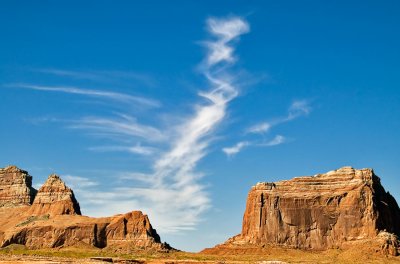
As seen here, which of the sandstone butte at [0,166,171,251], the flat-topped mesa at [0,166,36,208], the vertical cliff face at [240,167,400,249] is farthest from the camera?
the flat-topped mesa at [0,166,36,208]

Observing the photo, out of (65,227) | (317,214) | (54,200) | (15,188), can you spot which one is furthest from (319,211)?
(15,188)

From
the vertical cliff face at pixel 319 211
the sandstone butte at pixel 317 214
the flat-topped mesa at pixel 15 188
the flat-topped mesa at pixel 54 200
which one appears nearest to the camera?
the sandstone butte at pixel 317 214

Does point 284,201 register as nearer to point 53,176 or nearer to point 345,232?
point 345,232

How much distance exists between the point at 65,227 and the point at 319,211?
60.1 metres

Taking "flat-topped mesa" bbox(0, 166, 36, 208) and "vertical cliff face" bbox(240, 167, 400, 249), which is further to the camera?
"flat-topped mesa" bbox(0, 166, 36, 208)

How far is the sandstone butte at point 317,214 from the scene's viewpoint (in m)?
134

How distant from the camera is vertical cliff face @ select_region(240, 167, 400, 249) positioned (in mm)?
134375

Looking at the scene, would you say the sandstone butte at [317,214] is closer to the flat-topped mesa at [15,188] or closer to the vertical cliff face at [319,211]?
the vertical cliff face at [319,211]

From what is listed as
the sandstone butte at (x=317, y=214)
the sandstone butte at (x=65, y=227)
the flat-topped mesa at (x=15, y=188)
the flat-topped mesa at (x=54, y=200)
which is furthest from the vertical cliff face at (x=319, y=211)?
the flat-topped mesa at (x=15, y=188)

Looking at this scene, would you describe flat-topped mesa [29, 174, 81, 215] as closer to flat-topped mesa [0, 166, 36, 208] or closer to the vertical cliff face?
flat-topped mesa [0, 166, 36, 208]

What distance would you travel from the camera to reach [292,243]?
450 ft

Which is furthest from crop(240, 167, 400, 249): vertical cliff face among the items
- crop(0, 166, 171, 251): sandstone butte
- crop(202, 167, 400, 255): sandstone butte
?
crop(0, 166, 171, 251): sandstone butte

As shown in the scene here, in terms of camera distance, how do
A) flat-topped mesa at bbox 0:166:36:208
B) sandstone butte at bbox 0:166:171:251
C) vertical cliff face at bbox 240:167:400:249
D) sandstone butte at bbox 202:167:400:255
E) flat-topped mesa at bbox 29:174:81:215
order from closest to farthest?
1. sandstone butte at bbox 202:167:400:255
2. vertical cliff face at bbox 240:167:400:249
3. sandstone butte at bbox 0:166:171:251
4. flat-topped mesa at bbox 29:174:81:215
5. flat-topped mesa at bbox 0:166:36:208

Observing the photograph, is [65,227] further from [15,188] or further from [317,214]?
[317,214]
